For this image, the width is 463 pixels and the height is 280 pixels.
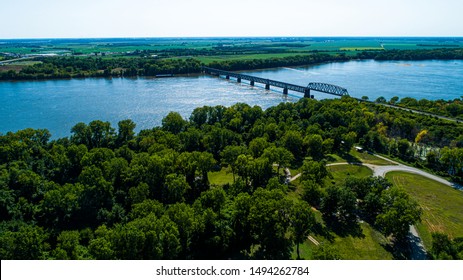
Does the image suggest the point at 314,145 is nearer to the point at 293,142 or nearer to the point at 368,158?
the point at 293,142

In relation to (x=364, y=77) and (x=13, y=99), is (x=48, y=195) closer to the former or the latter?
(x=13, y=99)

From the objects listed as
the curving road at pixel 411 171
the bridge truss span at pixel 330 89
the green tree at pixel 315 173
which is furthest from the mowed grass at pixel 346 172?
the bridge truss span at pixel 330 89

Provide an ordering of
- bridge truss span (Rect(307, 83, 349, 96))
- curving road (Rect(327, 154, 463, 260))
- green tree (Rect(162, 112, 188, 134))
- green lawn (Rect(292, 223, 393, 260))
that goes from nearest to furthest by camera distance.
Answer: green lawn (Rect(292, 223, 393, 260)) < curving road (Rect(327, 154, 463, 260)) < green tree (Rect(162, 112, 188, 134)) < bridge truss span (Rect(307, 83, 349, 96))

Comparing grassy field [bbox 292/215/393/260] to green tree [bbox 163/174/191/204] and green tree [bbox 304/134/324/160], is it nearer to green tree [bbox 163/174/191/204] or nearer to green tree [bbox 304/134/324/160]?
green tree [bbox 163/174/191/204]

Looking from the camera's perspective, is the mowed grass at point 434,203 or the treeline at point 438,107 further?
the treeline at point 438,107

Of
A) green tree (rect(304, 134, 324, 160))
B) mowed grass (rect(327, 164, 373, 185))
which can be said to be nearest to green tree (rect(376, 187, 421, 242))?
mowed grass (rect(327, 164, 373, 185))

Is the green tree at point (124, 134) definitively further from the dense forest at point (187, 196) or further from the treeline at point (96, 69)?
the treeline at point (96, 69)
